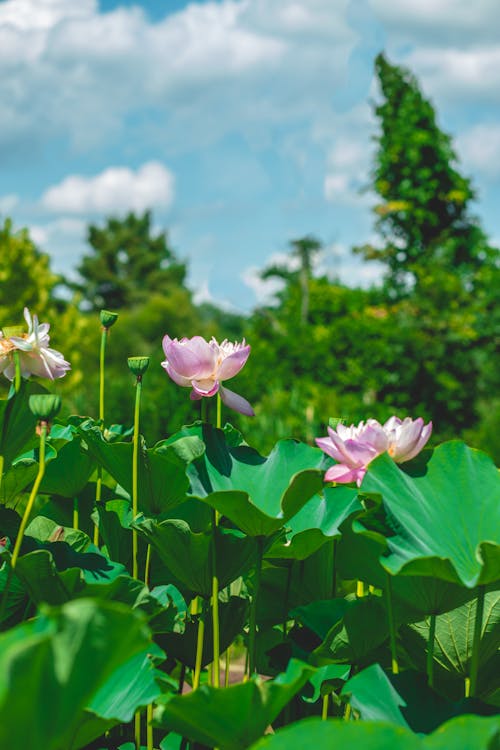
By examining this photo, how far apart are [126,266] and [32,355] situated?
103ft

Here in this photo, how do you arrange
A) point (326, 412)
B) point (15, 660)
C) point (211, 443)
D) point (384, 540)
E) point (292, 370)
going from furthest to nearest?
point (292, 370) → point (326, 412) → point (211, 443) → point (384, 540) → point (15, 660)

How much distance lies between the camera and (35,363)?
1024mm

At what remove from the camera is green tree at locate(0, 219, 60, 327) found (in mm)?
7414

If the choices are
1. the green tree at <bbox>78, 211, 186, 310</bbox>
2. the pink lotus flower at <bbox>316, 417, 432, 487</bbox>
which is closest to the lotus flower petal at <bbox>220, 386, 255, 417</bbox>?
the pink lotus flower at <bbox>316, 417, 432, 487</bbox>

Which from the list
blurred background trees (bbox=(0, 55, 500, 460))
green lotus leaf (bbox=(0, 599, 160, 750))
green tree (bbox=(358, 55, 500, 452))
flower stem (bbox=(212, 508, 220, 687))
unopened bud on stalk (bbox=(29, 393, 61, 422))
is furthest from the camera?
green tree (bbox=(358, 55, 500, 452))

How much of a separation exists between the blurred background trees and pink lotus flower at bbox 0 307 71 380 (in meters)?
3.97

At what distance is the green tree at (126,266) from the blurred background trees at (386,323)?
777 inches

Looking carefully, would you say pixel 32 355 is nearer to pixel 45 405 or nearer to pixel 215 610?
pixel 45 405

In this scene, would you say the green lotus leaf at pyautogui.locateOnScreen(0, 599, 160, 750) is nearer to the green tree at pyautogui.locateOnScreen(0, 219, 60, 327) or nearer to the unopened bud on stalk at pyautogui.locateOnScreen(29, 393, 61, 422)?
the unopened bud on stalk at pyautogui.locateOnScreen(29, 393, 61, 422)

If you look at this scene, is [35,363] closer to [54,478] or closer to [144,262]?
[54,478]

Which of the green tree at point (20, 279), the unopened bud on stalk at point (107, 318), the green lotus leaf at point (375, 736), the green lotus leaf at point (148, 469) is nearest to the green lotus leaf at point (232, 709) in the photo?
the green lotus leaf at point (375, 736)

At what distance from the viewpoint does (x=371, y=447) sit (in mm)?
913

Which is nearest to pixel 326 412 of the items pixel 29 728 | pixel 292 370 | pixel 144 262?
pixel 292 370

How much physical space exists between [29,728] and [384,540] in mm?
371
